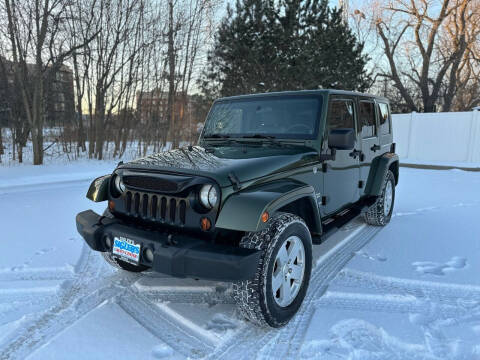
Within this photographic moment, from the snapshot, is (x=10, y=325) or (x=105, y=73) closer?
(x=10, y=325)

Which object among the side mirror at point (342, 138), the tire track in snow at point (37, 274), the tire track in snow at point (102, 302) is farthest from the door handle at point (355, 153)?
the tire track in snow at point (37, 274)

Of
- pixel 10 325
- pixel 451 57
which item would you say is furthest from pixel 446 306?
pixel 451 57

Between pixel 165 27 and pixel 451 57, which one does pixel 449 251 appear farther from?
pixel 451 57

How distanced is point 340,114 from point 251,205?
6.40 ft

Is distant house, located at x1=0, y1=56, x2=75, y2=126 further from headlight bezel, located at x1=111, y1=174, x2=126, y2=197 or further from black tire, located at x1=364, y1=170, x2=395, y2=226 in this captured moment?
black tire, located at x1=364, y1=170, x2=395, y2=226

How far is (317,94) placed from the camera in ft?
11.7

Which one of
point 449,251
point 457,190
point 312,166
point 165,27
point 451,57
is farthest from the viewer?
point 451,57

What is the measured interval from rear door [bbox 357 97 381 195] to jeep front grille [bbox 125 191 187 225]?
262 cm

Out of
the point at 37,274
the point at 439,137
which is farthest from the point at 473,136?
the point at 37,274

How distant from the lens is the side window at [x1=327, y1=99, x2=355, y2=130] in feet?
11.6

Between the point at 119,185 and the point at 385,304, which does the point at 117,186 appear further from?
the point at 385,304

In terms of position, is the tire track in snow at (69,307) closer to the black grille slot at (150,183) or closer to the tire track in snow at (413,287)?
the black grille slot at (150,183)

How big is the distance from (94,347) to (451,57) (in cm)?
2882

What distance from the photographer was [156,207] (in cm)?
267
